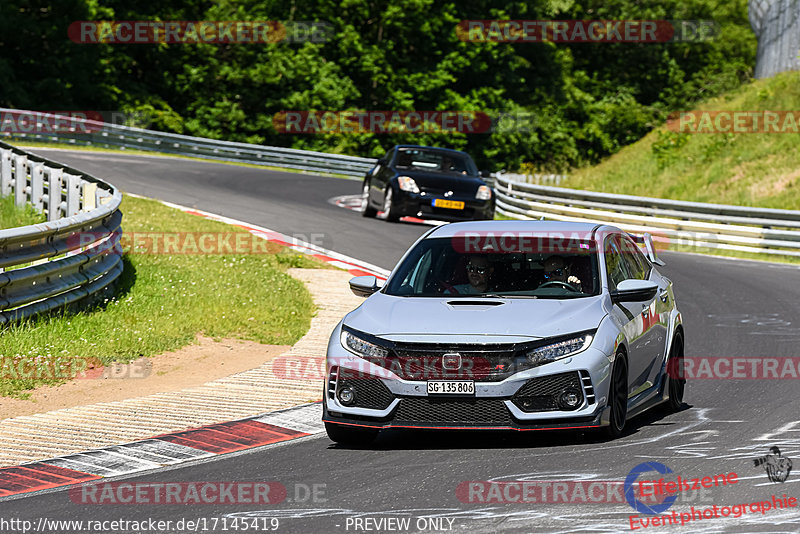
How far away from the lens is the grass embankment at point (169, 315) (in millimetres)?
10888

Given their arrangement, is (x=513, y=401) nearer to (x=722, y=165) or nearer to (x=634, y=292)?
(x=634, y=292)

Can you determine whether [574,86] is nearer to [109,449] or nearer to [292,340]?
[292,340]

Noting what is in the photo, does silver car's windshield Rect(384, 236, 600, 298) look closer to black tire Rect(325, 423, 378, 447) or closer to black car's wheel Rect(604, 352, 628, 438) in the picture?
black car's wheel Rect(604, 352, 628, 438)

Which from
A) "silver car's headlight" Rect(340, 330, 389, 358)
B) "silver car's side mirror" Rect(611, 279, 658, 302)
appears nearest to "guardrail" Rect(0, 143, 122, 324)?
"silver car's headlight" Rect(340, 330, 389, 358)

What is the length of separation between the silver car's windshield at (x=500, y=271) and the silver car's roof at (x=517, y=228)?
19 cm

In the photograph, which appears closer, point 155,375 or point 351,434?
point 351,434

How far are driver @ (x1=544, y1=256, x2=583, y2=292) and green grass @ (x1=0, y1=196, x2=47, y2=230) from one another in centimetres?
997

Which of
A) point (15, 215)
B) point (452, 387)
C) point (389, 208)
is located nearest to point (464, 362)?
point (452, 387)

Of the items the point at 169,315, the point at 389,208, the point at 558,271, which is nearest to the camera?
the point at 558,271

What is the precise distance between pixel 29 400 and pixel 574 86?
60163mm

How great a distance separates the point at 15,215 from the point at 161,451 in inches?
422

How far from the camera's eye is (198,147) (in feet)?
140

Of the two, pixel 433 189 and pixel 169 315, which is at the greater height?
pixel 433 189

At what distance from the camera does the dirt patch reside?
9.73 metres
